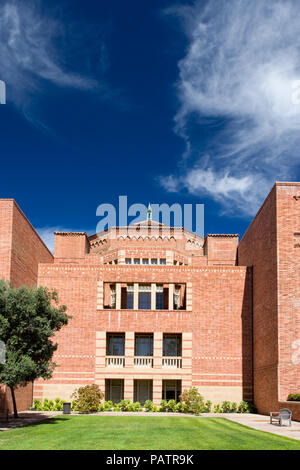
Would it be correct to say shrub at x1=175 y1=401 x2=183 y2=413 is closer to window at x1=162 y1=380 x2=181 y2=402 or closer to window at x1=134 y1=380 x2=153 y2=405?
window at x1=162 y1=380 x2=181 y2=402

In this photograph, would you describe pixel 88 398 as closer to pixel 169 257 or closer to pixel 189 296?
pixel 189 296

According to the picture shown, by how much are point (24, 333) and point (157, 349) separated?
13.3 metres

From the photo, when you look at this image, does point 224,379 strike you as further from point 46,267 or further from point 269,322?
point 46,267

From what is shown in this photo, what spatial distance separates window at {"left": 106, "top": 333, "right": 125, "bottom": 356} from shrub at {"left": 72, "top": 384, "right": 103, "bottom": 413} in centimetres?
387

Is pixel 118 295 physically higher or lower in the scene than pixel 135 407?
higher

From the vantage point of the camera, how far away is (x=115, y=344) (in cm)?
3666

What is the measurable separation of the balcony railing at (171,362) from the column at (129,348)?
2199 mm

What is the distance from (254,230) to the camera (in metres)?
36.3

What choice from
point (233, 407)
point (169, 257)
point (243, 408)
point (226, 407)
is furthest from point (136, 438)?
point (169, 257)

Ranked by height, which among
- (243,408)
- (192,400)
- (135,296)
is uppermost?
(135,296)

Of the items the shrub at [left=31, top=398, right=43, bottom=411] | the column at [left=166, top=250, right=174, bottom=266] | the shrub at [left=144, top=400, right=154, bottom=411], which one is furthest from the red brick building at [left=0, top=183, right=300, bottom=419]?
the column at [left=166, top=250, right=174, bottom=266]

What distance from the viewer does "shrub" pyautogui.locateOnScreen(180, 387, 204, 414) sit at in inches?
1257

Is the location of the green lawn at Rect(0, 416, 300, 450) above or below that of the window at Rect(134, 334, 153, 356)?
below

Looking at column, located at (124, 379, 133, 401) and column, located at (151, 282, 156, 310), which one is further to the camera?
column, located at (151, 282, 156, 310)
